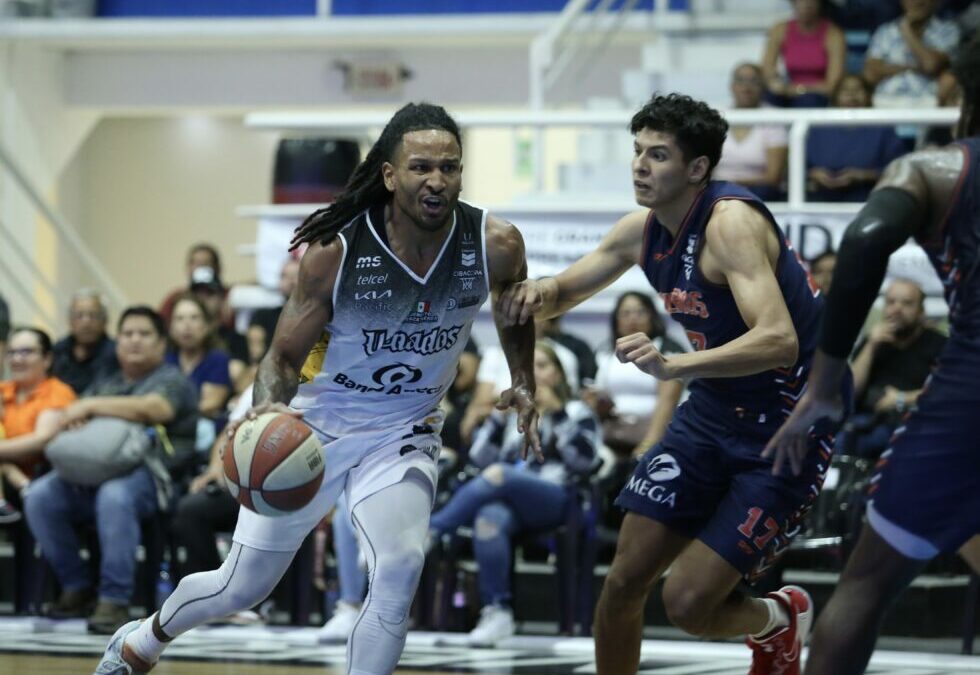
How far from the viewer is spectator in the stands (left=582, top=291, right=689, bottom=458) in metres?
8.00

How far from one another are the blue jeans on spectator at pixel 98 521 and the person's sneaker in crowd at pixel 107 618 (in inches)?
1.6

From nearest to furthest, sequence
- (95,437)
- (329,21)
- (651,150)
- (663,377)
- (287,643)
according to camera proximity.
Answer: (663,377) < (651,150) < (287,643) < (95,437) < (329,21)

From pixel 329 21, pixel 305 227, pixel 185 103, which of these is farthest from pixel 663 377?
pixel 185 103

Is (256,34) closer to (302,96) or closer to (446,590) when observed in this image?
(302,96)

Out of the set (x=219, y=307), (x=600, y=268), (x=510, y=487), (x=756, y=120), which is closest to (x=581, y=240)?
(x=756, y=120)

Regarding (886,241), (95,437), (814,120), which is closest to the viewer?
(886,241)

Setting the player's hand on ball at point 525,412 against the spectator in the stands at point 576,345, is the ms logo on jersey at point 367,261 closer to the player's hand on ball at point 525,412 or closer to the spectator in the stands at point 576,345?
the player's hand on ball at point 525,412

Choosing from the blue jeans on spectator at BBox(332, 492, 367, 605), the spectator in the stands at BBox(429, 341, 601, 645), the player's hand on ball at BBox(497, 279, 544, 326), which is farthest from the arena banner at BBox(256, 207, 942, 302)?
the player's hand on ball at BBox(497, 279, 544, 326)

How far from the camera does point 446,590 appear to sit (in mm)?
7812

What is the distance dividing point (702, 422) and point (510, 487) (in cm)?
269

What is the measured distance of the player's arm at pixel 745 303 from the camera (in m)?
4.54

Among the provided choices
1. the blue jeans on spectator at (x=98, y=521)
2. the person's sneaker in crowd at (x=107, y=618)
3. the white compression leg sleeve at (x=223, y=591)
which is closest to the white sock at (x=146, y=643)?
the white compression leg sleeve at (x=223, y=591)

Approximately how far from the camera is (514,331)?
5.02 m

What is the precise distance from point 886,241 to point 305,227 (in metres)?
2.06
